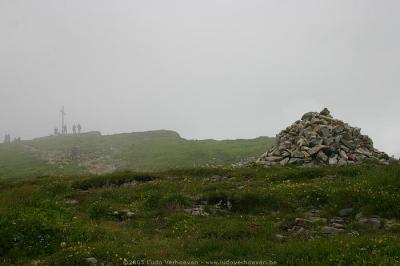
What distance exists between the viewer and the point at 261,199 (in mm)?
20500

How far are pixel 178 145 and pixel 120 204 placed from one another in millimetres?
68399

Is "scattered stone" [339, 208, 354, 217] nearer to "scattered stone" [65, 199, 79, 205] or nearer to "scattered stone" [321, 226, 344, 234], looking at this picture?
"scattered stone" [321, 226, 344, 234]

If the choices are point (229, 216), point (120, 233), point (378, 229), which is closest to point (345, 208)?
point (378, 229)

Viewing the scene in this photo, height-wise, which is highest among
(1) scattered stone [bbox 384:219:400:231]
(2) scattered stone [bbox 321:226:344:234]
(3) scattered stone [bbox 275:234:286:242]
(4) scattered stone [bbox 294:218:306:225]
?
(1) scattered stone [bbox 384:219:400:231]

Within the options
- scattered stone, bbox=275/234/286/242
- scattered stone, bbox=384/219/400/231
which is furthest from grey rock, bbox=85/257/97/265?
scattered stone, bbox=384/219/400/231

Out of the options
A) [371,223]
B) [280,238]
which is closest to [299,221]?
[280,238]

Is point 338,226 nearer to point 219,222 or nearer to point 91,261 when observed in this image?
point 219,222

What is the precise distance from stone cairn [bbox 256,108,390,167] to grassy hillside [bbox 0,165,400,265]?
18.3 feet

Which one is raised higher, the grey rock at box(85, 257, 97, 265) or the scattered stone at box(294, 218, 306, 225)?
the scattered stone at box(294, 218, 306, 225)

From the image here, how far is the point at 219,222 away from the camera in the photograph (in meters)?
17.7

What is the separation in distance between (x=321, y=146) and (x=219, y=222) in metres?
17.2

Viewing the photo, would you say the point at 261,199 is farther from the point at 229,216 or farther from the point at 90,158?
the point at 90,158

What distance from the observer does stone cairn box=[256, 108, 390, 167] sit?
31.9m

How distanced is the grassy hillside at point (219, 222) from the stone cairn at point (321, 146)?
18.3 feet
